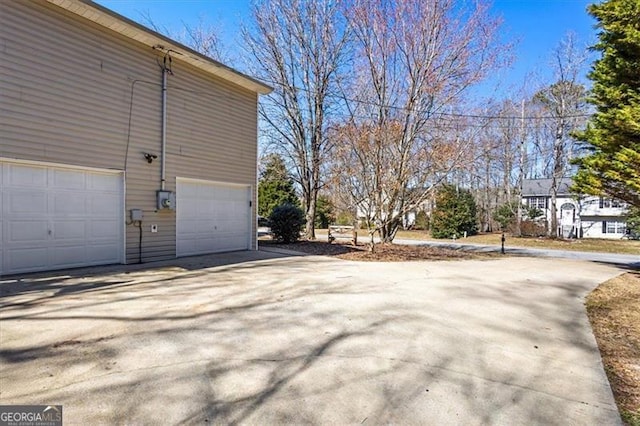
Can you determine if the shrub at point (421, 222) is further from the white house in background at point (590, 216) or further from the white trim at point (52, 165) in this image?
the white trim at point (52, 165)

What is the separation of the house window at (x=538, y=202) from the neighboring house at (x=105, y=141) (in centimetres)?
2912

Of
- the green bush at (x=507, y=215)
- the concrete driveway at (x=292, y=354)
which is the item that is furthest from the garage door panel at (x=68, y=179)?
the green bush at (x=507, y=215)

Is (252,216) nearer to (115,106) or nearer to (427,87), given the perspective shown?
(115,106)

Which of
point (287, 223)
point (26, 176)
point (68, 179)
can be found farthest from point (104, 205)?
point (287, 223)

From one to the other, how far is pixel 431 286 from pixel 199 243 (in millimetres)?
6090

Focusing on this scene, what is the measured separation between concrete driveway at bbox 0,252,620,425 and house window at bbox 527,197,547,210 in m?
28.8

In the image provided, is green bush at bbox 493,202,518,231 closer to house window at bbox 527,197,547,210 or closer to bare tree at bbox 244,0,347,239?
house window at bbox 527,197,547,210

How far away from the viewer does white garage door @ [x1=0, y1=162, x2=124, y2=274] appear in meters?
6.17

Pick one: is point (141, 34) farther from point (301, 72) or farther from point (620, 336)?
point (620, 336)

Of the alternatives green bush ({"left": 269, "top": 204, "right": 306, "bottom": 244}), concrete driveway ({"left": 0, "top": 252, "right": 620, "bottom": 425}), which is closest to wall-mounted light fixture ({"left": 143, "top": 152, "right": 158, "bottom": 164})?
concrete driveway ({"left": 0, "top": 252, "right": 620, "bottom": 425})

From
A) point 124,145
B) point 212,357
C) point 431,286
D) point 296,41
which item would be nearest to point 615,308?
point 431,286

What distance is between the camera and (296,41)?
15.8m

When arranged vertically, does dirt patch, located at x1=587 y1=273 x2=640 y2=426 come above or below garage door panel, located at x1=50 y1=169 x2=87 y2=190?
below

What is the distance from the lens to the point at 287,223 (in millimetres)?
13391
